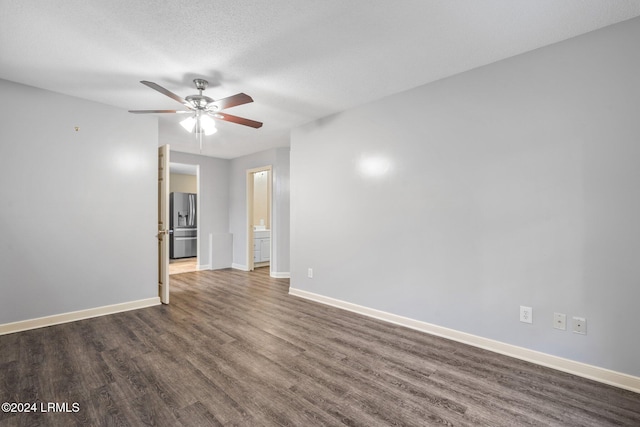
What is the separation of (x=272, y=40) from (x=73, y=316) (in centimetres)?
361

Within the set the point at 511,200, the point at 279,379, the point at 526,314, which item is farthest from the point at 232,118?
the point at 526,314

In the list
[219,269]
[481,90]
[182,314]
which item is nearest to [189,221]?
[219,269]

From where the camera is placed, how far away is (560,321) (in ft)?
7.40

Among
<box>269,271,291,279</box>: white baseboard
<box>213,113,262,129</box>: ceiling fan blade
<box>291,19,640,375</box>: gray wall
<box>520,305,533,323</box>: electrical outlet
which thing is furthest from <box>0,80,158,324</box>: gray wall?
<box>520,305,533,323</box>: electrical outlet

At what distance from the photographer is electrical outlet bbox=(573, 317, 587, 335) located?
7.07 feet

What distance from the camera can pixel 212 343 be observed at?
2682 millimetres

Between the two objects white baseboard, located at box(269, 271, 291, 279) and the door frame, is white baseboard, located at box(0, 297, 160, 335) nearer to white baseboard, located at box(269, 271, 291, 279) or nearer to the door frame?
the door frame

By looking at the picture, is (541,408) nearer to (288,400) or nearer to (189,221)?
(288,400)

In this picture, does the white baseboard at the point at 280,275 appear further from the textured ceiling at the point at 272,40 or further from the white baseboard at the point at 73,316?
the textured ceiling at the point at 272,40

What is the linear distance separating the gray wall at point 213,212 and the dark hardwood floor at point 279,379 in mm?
3222

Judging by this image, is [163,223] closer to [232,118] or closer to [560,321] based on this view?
[232,118]

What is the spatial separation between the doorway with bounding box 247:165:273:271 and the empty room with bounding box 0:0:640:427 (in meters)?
2.35

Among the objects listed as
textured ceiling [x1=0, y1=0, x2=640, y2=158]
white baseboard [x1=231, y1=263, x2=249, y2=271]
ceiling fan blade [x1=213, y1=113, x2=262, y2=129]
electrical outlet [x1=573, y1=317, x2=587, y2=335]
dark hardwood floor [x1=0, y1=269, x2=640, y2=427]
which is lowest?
white baseboard [x1=231, y1=263, x2=249, y2=271]

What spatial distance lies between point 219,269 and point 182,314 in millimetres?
3024
